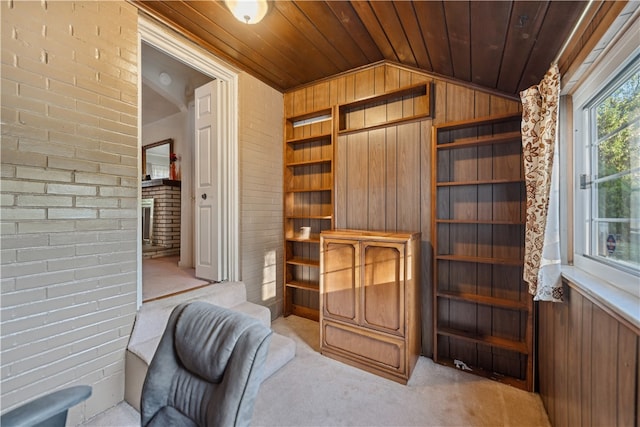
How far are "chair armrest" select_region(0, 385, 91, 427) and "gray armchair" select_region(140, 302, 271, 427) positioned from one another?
225mm

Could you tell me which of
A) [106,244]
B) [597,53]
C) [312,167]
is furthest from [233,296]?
[597,53]

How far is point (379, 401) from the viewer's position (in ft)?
5.71

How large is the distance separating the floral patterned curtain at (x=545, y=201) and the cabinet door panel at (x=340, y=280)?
3.74 feet

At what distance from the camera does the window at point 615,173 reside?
1.07 metres

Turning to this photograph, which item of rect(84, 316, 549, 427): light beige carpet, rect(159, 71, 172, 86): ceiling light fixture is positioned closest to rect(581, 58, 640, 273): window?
rect(84, 316, 549, 427): light beige carpet

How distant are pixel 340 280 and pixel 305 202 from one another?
49.0 inches

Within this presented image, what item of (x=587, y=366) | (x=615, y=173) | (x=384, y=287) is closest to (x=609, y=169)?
(x=615, y=173)

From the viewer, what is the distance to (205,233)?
8.95ft

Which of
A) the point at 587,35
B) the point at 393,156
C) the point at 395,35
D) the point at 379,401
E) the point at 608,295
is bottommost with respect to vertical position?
the point at 379,401

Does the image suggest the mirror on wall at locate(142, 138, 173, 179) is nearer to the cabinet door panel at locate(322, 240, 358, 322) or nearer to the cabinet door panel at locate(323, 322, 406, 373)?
the cabinet door panel at locate(322, 240, 358, 322)

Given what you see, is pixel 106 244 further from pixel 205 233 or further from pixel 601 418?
pixel 601 418

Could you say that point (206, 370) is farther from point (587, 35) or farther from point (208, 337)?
point (587, 35)

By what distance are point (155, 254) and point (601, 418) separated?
5158 mm

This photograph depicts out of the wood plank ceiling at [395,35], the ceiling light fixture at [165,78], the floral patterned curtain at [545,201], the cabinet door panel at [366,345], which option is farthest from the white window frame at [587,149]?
the ceiling light fixture at [165,78]
